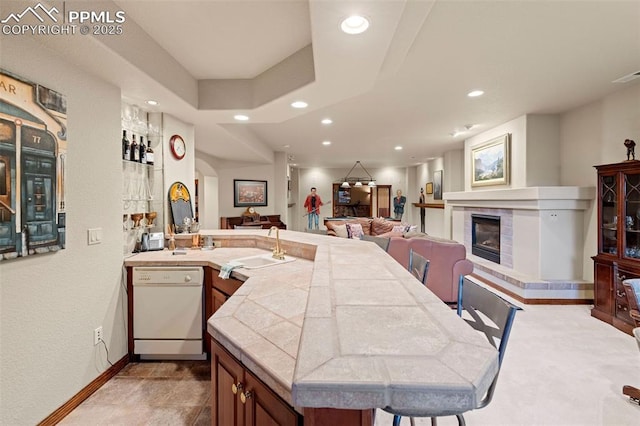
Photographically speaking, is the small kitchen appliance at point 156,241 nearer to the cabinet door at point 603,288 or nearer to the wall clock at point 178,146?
the wall clock at point 178,146

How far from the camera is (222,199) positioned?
7.08 meters

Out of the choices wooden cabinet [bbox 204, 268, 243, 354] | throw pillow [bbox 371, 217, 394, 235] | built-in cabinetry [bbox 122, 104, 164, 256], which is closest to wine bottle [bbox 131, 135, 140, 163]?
built-in cabinetry [bbox 122, 104, 164, 256]

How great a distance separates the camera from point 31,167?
1.57 meters

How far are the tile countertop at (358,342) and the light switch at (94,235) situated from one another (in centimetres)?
130

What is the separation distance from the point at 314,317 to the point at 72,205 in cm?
188

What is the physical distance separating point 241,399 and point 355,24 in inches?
70.3

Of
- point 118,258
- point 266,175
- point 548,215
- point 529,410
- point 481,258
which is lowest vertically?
point 529,410

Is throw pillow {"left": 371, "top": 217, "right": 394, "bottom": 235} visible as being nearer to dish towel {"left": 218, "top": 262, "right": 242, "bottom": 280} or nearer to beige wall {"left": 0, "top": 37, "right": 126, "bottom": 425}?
dish towel {"left": 218, "top": 262, "right": 242, "bottom": 280}

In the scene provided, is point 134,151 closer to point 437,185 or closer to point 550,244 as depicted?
point 550,244

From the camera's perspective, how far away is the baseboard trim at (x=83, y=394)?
1.73 m

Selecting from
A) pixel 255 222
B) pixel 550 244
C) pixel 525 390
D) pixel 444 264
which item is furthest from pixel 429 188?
pixel 525 390

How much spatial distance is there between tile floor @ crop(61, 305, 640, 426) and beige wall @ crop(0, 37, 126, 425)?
28 cm

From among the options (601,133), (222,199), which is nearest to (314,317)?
(601,133)

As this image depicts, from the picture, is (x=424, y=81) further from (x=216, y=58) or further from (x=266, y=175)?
(x=266, y=175)
